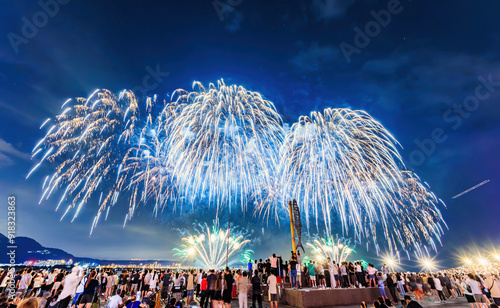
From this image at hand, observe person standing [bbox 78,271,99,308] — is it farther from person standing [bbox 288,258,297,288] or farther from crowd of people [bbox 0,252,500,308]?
person standing [bbox 288,258,297,288]

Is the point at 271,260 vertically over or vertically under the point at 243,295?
over

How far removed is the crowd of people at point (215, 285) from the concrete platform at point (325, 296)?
0.75m

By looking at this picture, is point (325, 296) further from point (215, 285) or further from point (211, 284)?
point (211, 284)

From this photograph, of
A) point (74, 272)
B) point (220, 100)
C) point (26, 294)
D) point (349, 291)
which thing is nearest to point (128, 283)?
point (26, 294)

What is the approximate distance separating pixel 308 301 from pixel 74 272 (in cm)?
1087

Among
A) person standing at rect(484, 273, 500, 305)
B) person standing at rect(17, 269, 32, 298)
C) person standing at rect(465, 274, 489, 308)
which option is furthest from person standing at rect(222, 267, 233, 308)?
person standing at rect(17, 269, 32, 298)

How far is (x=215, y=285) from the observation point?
37.5 ft

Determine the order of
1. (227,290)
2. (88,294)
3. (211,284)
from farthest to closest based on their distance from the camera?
1. (211,284)
2. (227,290)
3. (88,294)

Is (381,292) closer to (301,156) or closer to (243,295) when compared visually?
(243,295)

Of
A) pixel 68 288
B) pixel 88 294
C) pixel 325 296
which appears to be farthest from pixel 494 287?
pixel 68 288

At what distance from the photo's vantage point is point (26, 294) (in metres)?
13.1

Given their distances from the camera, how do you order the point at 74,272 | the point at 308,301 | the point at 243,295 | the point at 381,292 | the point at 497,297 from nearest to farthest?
1. the point at 74,272
2. the point at 497,297
3. the point at 243,295
4. the point at 308,301
5. the point at 381,292

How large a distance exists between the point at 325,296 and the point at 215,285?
6102 millimetres

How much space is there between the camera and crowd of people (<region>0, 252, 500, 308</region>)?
947cm
